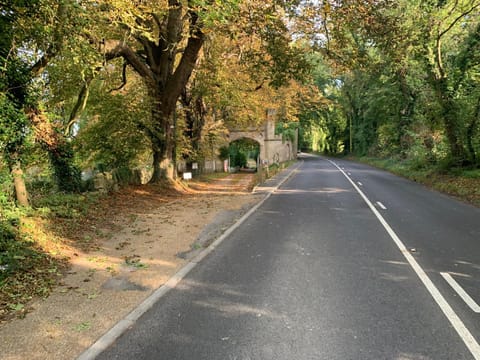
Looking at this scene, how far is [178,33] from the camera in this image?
13695 millimetres

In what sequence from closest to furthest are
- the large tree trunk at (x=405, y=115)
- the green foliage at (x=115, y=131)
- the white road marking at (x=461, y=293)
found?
the white road marking at (x=461, y=293) → the green foliage at (x=115, y=131) → the large tree trunk at (x=405, y=115)

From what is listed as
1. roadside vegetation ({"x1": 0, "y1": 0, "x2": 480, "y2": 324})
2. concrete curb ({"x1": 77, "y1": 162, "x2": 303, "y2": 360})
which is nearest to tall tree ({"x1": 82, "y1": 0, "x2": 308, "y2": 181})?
roadside vegetation ({"x1": 0, "y1": 0, "x2": 480, "y2": 324})

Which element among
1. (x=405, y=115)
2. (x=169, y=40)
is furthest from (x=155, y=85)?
(x=405, y=115)

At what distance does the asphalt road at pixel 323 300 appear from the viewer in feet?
11.9

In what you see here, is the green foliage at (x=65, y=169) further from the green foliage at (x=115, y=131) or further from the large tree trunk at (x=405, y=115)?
the large tree trunk at (x=405, y=115)

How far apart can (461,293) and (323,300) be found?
6.50ft

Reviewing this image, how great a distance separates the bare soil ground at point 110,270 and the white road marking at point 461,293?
4.26 m

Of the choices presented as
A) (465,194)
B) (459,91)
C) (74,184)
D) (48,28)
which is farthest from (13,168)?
(459,91)

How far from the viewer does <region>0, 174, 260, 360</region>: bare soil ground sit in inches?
149

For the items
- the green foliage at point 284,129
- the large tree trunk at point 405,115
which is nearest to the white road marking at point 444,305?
the large tree trunk at point 405,115

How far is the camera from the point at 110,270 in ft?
19.4

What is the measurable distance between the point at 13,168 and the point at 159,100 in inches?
349

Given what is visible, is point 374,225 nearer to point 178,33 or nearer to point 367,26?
point 367,26

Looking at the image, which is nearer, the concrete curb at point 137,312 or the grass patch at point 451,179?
the concrete curb at point 137,312
